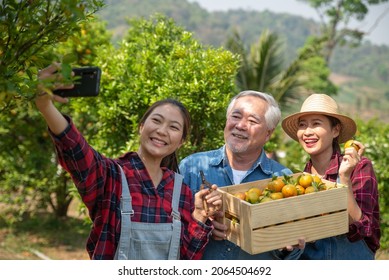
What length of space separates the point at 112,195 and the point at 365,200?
4.48ft

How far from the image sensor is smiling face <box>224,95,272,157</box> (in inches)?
116

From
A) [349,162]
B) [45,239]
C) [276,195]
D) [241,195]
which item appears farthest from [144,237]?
[45,239]

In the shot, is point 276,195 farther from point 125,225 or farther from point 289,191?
point 125,225

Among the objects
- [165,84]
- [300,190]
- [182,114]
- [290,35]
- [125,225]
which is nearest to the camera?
[125,225]

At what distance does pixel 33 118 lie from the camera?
25.6ft

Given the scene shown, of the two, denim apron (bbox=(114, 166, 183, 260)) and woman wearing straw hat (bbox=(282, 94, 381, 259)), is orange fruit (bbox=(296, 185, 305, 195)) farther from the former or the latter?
denim apron (bbox=(114, 166, 183, 260))

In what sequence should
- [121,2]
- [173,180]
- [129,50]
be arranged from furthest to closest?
1. [121,2]
2. [129,50]
3. [173,180]

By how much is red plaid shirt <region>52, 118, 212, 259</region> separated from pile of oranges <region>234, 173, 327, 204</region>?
10.6 inches

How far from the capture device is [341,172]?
2664mm

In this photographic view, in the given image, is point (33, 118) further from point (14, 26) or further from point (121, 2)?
point (121, 2)

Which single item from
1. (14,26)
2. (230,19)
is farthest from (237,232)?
(230,19)

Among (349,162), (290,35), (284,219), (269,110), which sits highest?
(290,35)

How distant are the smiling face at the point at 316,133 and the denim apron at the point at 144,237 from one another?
3.31ft
